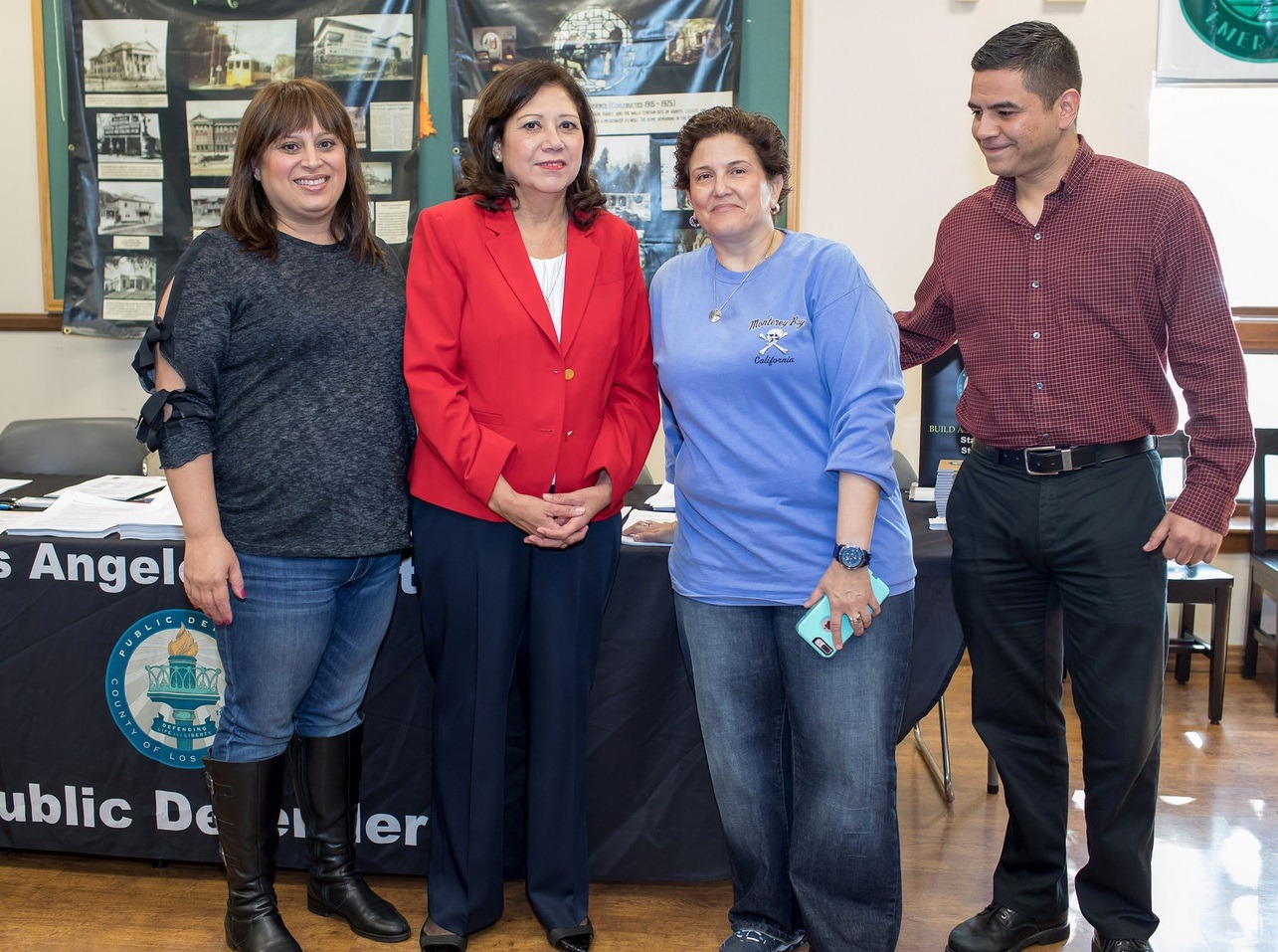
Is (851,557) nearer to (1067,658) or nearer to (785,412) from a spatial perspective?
(785,412)

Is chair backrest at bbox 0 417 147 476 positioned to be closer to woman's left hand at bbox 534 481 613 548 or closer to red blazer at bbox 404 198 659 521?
red blazer at bbox 404 198 659 521

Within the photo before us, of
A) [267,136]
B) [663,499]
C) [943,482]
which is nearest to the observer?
[267,136]

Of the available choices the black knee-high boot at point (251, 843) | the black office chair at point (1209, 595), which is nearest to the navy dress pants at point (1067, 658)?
the black knee-high boot at point (251, 843)

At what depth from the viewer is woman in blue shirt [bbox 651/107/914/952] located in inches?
A: 67.5

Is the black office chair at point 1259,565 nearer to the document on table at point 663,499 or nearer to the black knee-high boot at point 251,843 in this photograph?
the document on table at point 663,499

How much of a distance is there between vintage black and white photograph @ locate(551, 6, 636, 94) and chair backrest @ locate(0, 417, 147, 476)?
76.4 inches

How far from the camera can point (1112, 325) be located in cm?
185

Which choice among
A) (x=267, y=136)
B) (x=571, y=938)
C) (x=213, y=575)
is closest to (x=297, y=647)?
(x=213, y=575)

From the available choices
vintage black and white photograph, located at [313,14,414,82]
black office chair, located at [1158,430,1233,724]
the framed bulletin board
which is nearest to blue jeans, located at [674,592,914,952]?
black office chair, located at [1158,430,1233,724]

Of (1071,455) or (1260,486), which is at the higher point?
(1071,455)

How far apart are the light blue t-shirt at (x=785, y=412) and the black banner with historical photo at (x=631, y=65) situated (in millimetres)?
2210

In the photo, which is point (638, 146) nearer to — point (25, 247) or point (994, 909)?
point (25, 247)

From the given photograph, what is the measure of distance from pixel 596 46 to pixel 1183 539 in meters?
2.83

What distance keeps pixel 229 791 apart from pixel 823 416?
1.24m
